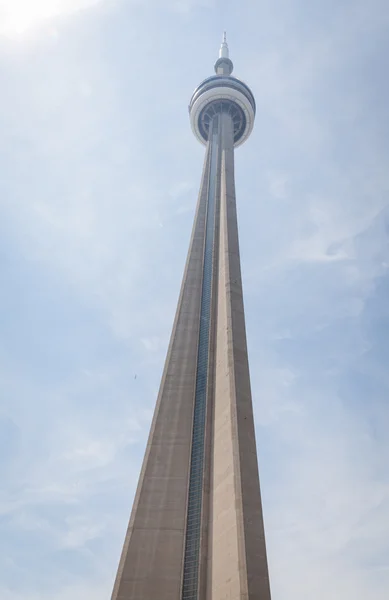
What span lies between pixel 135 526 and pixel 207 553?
2.86 meters

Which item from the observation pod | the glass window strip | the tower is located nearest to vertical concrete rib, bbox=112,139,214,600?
the tower

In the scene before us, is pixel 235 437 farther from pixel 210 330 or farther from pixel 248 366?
pixel 210 330

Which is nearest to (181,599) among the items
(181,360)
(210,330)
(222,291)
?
(181,360)

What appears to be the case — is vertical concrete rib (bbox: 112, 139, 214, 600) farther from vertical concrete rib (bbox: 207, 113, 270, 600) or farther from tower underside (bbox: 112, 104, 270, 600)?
vertical concrete rib (bbox: 207, 113, 270, 600)

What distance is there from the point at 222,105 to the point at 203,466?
32622 mm

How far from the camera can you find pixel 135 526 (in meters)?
17.9

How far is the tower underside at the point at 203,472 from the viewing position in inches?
595

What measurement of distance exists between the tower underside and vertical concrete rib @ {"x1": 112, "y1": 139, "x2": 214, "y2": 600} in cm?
3

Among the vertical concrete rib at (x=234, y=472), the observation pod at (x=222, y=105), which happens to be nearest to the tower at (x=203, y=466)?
the vertical concrete rib at (x=234, y=472)

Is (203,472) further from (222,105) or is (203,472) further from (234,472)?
(222,105)

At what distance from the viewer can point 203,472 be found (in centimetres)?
1878

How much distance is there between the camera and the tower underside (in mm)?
15109

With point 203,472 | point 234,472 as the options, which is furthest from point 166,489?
point 234,472

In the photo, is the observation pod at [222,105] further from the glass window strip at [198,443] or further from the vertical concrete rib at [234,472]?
the vertical concrete rib at [234,472]
